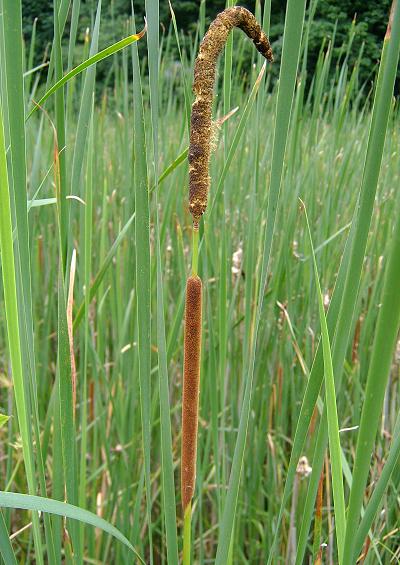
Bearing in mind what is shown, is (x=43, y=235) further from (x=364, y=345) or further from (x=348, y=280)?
(x=348, y=280)

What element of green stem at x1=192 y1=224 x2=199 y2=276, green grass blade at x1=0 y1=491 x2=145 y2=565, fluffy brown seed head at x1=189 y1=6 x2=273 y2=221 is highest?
fluffy brown seed head at x1=189 y1=6 x2=273 y2=221

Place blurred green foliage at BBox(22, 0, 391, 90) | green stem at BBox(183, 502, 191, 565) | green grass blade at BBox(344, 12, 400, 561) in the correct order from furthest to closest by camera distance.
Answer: blurred green foliage at BBox(22, 0, 391, 90)
green stem at BBox(183, 502, 191, 565)
green grass blade at BBox(344, 12, 400, 561)

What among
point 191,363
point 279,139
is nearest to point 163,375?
point 191,363

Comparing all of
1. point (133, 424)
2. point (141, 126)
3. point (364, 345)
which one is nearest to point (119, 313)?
point (133, 424)

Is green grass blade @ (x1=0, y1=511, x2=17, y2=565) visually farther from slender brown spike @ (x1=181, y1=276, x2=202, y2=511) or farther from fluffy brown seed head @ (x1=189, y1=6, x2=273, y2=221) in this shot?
fluffy brown seed head @ (x1=189, y1=6, x2=273, y2=221)

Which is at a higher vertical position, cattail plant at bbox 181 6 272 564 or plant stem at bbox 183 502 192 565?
cattail plant at bbox 181 6 272 564

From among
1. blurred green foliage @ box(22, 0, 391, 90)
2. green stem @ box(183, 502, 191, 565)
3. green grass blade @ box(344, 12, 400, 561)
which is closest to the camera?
green grass blade @ box(344, 12, 400, 561)

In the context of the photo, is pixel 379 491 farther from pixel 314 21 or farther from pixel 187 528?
pixel 314 21

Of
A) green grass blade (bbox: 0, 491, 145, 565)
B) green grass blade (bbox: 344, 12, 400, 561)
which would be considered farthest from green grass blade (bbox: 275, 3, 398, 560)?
green grass blade (bbox: 0, 491, 145, 565)

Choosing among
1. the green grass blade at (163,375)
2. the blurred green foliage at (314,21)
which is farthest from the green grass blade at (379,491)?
the blurred green foliage at (314,21)
